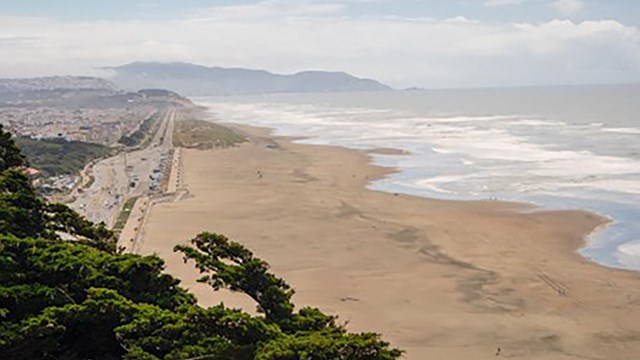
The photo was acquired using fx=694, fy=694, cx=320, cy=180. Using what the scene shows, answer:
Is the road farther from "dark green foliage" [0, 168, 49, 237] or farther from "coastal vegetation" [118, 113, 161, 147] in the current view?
"dark green foliage" [0, 168, 49, 237]

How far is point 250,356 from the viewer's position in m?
9.95

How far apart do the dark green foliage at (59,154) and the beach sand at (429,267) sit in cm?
1678

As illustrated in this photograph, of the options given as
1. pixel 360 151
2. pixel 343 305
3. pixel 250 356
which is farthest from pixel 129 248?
pixel 360 151

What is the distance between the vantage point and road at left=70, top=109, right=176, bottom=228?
39812 mm

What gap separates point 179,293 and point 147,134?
289 ft

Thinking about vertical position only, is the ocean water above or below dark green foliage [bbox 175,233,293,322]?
below

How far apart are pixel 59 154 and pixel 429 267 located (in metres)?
47.5

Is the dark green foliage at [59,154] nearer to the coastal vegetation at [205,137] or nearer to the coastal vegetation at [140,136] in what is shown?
the coastal vegetation at [140,136]

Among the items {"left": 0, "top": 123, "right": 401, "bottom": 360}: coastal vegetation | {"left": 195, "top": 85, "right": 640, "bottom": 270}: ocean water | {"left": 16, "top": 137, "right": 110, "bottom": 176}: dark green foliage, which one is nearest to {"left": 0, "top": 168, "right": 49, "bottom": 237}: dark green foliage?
{"left": 0, "top": 123, "right": 401, "bottom": 360}: coastal vegetation

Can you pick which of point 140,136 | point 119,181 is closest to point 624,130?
point 119,181

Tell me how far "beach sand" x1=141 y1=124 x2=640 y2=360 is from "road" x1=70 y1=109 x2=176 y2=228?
326 cm

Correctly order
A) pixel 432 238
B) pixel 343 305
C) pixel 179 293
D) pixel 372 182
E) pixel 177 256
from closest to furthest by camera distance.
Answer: pixel 179 293, pixel 343 305, pixel 177 256, pixel 432 238, pixel 372 182

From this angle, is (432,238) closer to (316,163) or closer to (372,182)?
(372,182)

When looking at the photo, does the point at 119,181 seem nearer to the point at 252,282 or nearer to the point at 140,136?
the point at 140,136
